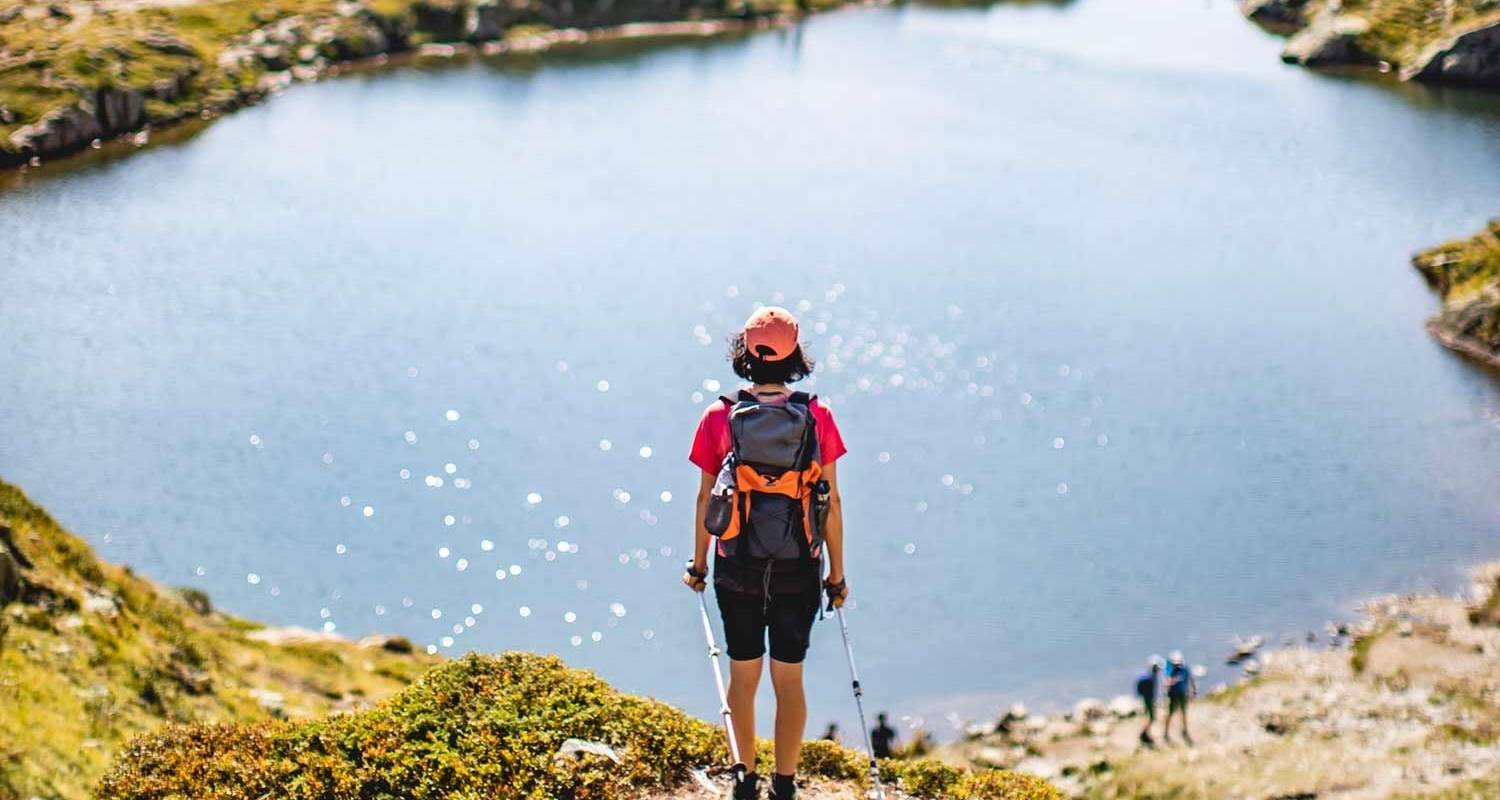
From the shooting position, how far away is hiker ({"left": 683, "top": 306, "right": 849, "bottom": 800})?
12.8 meters

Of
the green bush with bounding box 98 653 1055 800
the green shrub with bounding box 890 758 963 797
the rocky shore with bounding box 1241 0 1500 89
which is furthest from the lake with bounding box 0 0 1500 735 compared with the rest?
the green bush with bounding box 98 653 1055 800

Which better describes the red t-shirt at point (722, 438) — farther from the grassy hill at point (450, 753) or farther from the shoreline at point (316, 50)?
the shoreline at point (316, 50)

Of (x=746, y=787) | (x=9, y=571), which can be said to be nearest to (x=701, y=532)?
(x=746, y=787)

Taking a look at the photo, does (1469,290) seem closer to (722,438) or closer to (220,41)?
(722,438)

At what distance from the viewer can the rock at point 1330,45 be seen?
124 m

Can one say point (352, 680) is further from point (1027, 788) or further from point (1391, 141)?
point (1391, 141)

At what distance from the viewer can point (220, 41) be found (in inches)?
4486

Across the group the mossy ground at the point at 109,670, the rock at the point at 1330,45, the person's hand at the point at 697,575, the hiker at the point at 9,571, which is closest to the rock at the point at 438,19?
the rock at the point at 1330,45

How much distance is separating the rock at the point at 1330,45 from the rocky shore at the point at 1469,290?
49.2m

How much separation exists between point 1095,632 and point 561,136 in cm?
6127

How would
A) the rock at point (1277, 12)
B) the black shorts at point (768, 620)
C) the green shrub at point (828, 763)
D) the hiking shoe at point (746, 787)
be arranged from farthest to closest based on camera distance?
the rock at point (1277, 12) < the green shrub at point (828, 763) < the hiking shoe at point (746, 787) < the black shorts at point (768, 620)

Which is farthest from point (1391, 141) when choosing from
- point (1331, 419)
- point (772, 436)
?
point (772, 436)

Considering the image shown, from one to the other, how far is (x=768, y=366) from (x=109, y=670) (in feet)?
62.1

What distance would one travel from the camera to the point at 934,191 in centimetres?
8312
